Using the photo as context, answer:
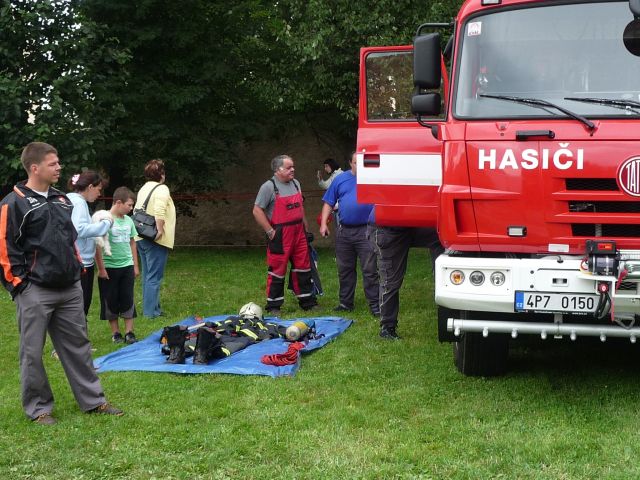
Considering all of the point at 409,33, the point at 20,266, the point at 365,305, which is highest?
the point at 409,33

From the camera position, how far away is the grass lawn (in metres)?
4.97

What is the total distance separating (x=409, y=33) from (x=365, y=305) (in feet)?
22.2

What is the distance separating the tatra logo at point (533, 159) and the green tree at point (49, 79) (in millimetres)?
10240

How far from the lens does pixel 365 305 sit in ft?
36.6

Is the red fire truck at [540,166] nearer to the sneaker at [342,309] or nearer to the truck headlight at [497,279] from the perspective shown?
the truck headlight at [497,279]

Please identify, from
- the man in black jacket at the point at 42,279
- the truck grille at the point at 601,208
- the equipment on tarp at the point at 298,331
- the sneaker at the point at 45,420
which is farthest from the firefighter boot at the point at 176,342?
the truck grille at the point at 601,208

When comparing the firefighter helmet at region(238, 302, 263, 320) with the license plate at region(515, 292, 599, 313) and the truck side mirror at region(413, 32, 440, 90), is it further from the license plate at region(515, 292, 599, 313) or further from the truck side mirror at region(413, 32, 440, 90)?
the license plate at region(515, 292, 599, 313)

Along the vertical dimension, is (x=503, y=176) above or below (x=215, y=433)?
above

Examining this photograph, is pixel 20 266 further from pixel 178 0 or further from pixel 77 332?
pixel 178 0

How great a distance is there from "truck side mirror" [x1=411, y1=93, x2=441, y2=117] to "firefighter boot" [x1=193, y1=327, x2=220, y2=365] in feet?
9.17

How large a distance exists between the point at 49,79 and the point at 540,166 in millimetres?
11369

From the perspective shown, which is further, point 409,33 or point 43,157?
point 409,33

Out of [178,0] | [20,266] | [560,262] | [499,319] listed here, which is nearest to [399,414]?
[499,319]

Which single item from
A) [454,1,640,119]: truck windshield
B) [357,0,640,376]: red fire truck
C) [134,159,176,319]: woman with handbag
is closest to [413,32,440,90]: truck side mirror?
[357,0,640,376]: red fire truck
